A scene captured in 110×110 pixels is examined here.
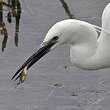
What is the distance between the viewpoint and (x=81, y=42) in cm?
443

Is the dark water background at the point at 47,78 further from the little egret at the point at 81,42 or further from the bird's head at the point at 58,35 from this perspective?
the bird's head at the point at 58,35

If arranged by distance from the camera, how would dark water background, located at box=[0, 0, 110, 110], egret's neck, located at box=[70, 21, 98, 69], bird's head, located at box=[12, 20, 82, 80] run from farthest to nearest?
dark water background, located at box=[0, 0, 110, 110] < egret's neck, located at box=[70, 21, 98, 69] < bird's head, located at box=[12, 20, 82, 80]

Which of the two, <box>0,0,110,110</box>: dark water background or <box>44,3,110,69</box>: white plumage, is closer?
<box>44,3,110,69</box>: white plumage

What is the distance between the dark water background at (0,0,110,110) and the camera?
573 centimetres

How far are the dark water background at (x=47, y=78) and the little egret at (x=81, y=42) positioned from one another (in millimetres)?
892

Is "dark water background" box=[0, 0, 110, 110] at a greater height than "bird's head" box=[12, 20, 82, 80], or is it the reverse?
"bird's head" box=[12, 20, 82, 80]

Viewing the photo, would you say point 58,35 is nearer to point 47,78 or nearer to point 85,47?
point 85,47

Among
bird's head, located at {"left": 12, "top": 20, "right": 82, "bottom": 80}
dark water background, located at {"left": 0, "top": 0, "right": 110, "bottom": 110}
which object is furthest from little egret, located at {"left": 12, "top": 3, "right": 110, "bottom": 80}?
dark water background, located at {"left": 0, "top": 0, "right": 110, "bottom": 110}

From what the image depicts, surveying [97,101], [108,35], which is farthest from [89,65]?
[97,101]

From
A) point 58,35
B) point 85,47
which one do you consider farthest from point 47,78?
point 58,35

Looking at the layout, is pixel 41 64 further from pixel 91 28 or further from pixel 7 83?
pixel 91 28

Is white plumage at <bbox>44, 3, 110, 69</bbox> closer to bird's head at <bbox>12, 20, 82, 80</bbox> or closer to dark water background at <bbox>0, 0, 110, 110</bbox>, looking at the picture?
bird's head at <bbox>12, 20, 82, 80</bbox>

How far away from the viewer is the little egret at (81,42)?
4.26 metres

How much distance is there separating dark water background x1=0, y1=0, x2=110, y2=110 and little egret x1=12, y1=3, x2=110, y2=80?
2.93ft
